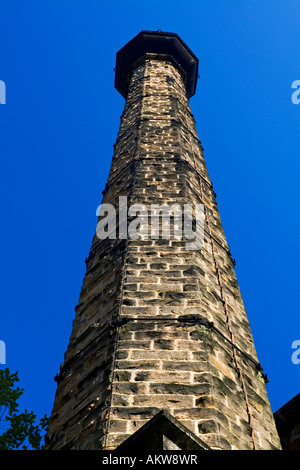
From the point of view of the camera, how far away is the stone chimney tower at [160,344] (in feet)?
13.4

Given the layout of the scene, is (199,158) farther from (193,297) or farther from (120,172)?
(193,297)

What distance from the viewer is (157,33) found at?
15133 millimetres

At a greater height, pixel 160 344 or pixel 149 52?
pixel 149 52

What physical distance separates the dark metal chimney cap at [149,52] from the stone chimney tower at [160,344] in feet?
23.7

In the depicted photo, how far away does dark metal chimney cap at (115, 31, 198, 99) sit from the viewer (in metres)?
14.8

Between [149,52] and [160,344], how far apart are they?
38.3 ft

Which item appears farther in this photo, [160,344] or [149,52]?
[149,52]

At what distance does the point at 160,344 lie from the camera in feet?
15.5

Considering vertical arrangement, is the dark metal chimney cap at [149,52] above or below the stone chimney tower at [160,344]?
above

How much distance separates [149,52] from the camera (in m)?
14.7

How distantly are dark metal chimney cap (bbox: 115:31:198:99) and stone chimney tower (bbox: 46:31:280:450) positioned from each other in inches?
285

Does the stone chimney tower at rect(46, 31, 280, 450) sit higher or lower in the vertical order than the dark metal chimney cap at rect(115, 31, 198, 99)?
lower
